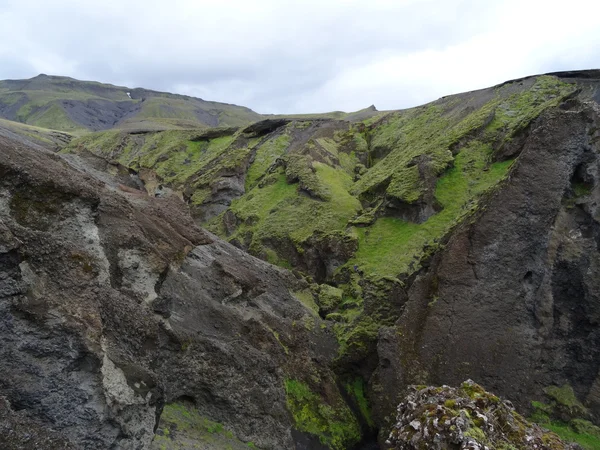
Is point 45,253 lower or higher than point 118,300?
higher

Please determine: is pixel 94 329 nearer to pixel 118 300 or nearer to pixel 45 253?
pixel 118 300

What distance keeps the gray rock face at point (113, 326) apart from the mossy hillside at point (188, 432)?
35cm

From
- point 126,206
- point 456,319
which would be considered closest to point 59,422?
point 126,206

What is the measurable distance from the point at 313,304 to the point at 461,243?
10219mm

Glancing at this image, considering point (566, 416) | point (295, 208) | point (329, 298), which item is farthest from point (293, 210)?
point (566, 416)

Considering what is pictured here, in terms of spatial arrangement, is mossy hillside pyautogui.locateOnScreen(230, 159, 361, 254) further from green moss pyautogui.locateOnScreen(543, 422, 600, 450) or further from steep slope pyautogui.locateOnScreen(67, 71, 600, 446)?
green moss pyautogui.locateOnScreen(543, 422, 600, 450)

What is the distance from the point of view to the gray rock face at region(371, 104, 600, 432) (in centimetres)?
1978

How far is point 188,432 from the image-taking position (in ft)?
49.0

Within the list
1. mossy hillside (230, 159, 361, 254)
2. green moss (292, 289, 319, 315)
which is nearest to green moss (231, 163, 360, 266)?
mossy hillside (230, 159, 361, 254)

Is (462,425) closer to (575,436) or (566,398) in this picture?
(575,436)

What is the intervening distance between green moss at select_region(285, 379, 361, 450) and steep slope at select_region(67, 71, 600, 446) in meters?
1.49

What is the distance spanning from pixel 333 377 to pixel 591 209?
14.5 m

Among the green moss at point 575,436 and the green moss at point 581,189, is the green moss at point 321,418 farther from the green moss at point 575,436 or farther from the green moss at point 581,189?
the green moss at point 581,189

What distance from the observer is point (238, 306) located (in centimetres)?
2183
